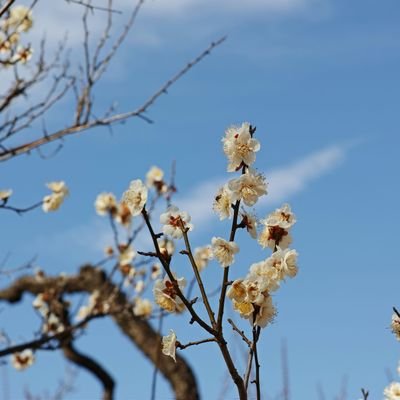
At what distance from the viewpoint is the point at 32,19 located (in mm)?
4035

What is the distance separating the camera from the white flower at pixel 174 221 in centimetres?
151

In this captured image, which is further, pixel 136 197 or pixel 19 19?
pixel 19 19

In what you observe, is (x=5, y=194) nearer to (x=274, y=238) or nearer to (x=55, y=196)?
(x=55, y=196)

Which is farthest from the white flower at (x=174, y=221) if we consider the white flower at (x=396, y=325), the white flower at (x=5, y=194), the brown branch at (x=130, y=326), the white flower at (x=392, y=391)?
the brown branch at (x=130, y=326)

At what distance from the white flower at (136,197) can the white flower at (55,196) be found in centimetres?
278

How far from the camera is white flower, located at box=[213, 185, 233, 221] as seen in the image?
5.04 feet

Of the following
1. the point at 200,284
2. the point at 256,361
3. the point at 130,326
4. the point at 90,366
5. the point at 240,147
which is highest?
the point at 130,326

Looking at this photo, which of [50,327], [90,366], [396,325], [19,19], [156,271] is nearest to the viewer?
[396,325]

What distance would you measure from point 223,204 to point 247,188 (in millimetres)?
66

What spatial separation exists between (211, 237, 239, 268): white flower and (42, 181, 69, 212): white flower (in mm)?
2876

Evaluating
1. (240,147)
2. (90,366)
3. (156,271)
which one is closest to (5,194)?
(240,147)

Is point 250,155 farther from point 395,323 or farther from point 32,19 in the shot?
point 32,19

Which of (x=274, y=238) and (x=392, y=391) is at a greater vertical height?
(x=274, y=238)

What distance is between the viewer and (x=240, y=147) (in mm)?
1538
